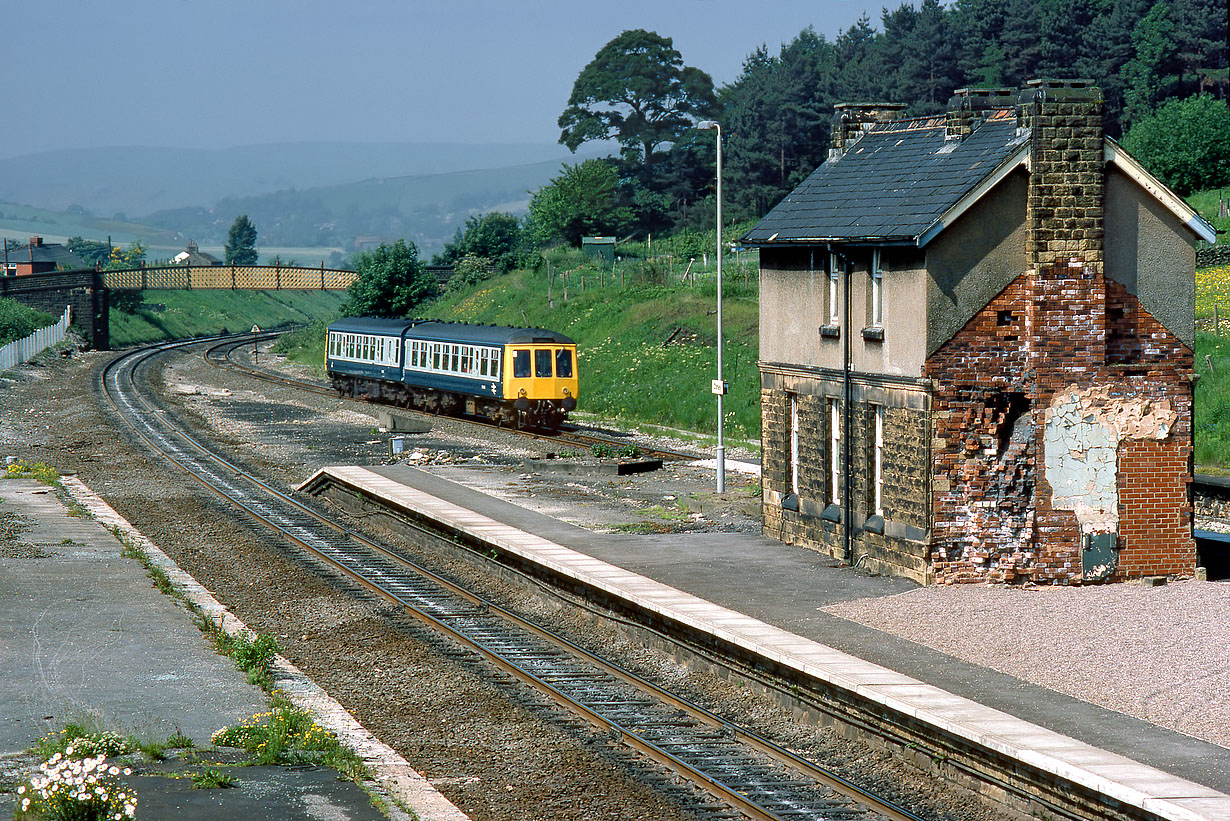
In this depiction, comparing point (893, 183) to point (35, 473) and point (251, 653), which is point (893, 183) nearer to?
point (251, 653)

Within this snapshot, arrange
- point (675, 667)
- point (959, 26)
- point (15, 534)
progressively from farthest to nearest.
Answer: point (959, 26) → point (15, 534) → point (675, 667)

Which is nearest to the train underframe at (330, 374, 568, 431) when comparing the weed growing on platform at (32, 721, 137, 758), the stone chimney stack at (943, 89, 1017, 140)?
the stone chimney stack at (943, 89, 1017, 140)

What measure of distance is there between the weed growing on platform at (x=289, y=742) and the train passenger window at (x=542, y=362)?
2906cm

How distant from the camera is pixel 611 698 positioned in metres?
15.8

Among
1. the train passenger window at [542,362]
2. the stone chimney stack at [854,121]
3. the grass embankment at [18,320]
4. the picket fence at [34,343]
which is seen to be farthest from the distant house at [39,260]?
the stone chimney stack at [854,121]

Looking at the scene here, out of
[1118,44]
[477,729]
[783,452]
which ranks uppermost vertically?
[1118,44]

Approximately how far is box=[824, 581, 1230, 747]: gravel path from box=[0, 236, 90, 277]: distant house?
115 meters

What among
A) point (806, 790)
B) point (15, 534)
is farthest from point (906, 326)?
point (15, 534)

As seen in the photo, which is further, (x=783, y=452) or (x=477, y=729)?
(x=783, y=452)

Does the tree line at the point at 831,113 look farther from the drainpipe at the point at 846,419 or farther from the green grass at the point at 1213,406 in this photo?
the drainpipe at the point at 846,419

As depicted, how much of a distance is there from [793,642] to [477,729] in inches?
145

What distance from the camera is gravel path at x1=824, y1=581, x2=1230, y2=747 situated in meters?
13.3

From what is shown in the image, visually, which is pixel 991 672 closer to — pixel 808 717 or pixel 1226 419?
pixel 808 717

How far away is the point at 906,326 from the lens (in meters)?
19.0
